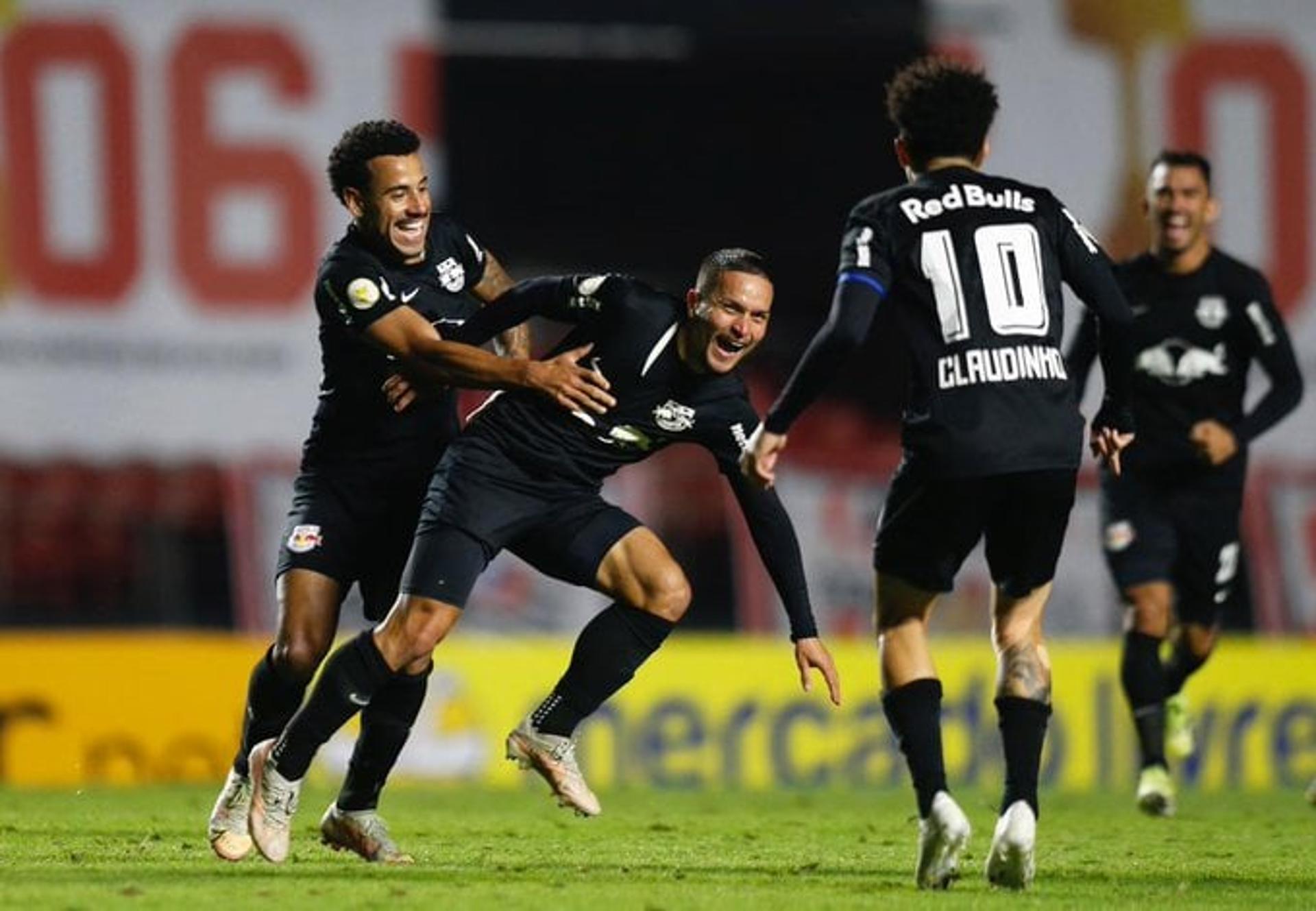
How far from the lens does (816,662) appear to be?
24.6 ft

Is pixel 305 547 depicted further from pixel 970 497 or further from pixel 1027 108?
pixel 1027 108

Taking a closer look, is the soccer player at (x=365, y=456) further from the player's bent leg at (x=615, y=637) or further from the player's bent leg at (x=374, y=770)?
the player's bent leg at (x=615, y=637)

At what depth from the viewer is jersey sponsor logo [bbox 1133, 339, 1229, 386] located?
10.6 meters

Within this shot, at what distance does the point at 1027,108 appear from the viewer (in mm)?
16781

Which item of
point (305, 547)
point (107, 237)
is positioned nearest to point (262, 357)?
point (107, 237)

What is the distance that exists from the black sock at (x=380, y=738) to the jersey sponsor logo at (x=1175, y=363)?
379 cm

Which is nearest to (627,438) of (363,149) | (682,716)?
(363,149)

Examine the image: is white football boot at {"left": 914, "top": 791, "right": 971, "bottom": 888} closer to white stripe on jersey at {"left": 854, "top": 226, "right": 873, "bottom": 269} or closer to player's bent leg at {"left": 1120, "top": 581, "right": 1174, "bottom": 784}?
white stripe on jersey at {"left": 854, "top": 226, "right": 873, "bottom": 269}

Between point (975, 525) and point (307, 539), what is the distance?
1.96 m

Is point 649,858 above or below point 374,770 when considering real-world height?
below

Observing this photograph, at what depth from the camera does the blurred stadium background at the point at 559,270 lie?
563 inches

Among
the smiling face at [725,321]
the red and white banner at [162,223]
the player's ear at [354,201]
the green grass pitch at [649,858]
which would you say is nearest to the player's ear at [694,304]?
the smiling face at [725,321]

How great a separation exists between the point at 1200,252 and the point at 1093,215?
599cm

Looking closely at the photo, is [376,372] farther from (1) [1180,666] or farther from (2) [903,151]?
(1) [1180,666]
